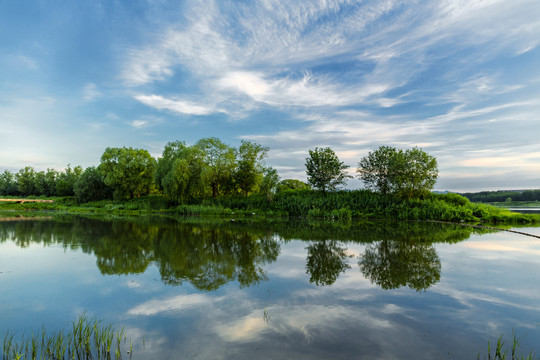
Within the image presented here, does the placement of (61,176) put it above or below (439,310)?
above

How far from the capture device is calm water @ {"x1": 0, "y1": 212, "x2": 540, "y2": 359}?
516cm

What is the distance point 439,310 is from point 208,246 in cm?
1066

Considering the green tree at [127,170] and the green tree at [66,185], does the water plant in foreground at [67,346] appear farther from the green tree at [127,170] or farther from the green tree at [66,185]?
the green tree at [66,185]

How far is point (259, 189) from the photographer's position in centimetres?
4709

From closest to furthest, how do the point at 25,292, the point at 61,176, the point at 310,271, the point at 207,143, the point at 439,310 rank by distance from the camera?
the point at 439,310 < the point at 25,292 < the point at 310,271 < the point at 207,143 < the point at 61,176

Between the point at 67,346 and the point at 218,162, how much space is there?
41976 mm

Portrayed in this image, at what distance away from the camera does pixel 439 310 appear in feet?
21.8

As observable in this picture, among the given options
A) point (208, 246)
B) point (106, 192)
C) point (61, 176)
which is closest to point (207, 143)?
point (106, 192)

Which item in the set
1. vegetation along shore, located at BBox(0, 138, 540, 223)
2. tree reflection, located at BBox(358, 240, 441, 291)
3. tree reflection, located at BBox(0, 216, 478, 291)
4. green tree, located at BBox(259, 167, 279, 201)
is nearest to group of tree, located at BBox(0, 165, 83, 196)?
vegetation along shore, located at BBox(0, 138, 540, 223)

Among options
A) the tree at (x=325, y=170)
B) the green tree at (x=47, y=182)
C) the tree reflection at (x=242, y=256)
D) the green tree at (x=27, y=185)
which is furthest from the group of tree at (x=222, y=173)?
the green tree at (x=27, y=185)

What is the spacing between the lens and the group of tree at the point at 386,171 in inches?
1303

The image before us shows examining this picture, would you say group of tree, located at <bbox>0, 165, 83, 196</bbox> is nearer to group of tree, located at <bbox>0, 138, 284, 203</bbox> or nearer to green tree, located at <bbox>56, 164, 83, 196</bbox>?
green tree, located at <bbox>56, 164, 83, 196</bbox>

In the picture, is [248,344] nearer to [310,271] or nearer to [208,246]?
[310,271]

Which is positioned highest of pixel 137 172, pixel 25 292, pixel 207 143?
pixel 207 143
